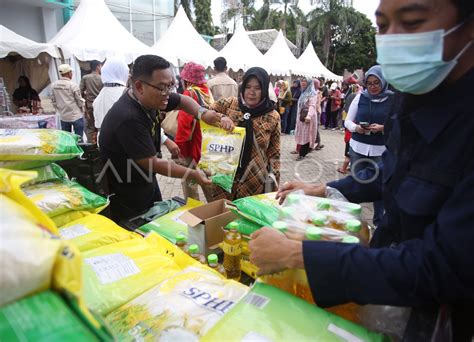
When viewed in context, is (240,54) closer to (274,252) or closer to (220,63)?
(220,63)

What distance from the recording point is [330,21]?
3731 cm

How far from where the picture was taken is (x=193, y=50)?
37.3ft

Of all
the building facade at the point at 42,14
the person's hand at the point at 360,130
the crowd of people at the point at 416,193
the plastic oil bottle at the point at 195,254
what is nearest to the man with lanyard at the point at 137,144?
the plastic oil bottle at the point at 195,254

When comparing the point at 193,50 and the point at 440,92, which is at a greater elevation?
the point at 193,50

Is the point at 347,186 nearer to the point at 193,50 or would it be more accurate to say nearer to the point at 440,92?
the point at 440,92

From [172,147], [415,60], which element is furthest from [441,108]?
[172,147]

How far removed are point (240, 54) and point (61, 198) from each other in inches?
537

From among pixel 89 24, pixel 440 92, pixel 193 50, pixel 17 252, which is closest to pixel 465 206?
pixel 440 92

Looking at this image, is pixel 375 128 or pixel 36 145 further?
pixel 375 128

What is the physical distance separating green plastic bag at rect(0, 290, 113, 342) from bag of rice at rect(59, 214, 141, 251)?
84 centimetres

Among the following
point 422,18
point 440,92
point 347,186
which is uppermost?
point 422,18

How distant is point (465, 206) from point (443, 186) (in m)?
0.10

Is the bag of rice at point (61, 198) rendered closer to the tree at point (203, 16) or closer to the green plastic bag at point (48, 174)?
the green plastic bag at point (48, 174)

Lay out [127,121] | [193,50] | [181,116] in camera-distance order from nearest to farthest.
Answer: [127,121] < [181,116] < [193,50]
